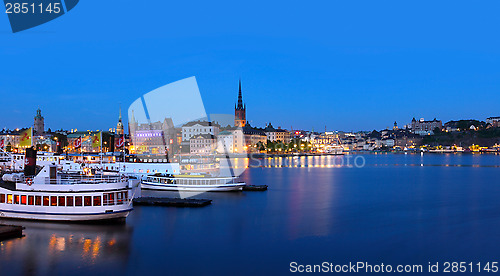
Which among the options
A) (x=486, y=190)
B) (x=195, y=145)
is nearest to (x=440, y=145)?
(x=195, y=145)

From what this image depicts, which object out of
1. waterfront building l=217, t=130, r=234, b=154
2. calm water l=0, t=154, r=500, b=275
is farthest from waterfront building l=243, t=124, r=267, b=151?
calm water l=0, t=154, r=500, b=275

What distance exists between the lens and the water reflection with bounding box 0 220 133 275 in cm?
1284

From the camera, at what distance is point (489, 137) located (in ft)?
559

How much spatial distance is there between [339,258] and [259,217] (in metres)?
7.34

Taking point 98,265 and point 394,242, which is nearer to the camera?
point 98,265

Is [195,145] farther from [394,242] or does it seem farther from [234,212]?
[394,242]

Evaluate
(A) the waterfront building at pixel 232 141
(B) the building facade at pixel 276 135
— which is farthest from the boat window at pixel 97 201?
(B) the building facade at pixel 276 135

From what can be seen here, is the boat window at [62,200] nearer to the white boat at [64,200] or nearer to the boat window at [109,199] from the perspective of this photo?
the white boat at [64,200]

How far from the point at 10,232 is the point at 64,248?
247cm

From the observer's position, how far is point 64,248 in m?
14.4

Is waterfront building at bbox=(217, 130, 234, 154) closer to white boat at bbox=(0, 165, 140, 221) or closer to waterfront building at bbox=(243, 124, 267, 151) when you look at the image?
waterfront building at bbox=(243, 124, 267, 151)

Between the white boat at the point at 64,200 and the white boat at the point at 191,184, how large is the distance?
11944mm

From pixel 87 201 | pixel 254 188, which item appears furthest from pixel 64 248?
pixel 254 188

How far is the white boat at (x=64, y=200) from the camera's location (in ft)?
54.7
